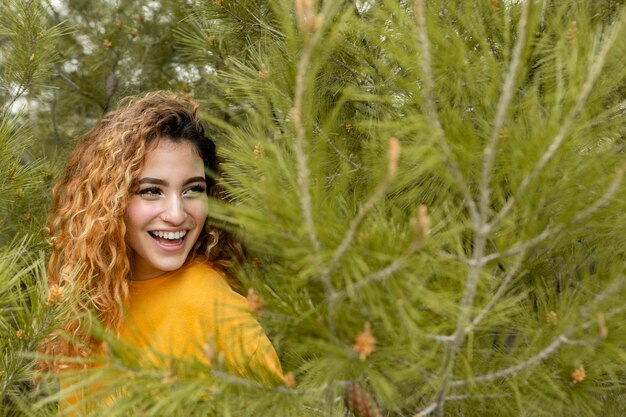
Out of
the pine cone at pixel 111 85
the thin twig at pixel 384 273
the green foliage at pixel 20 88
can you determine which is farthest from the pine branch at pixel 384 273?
the pine cone at pixel 111 85

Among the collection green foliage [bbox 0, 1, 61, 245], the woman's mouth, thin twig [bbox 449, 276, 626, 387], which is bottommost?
thin twig [bbox 449, 276, 626, 387]

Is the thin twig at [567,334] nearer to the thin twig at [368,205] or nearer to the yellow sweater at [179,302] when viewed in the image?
the thin twig at [368,205]

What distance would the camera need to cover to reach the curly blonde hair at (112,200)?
134 cm

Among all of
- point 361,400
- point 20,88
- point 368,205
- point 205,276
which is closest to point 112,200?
point 205,276

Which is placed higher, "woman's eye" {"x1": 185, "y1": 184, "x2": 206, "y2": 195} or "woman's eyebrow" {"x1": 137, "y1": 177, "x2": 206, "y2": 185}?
"woman's eyebrow" {"x1": 137, "y1": 177, "x2": 206, "y2": 185}

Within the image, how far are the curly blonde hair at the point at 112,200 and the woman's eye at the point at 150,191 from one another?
0.03 metres

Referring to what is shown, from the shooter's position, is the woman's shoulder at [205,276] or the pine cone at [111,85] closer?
the woman's shoulder at [205,276]

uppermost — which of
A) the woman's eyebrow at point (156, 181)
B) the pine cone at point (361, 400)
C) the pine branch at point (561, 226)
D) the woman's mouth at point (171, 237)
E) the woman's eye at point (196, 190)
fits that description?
the woman's eyebrow at point (156, 181)

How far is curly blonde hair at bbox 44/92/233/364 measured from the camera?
1.34 m

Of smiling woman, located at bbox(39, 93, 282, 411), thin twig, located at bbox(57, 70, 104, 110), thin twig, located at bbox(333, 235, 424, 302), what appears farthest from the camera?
thin twig, located at bbox(57, 70, 104, 110)

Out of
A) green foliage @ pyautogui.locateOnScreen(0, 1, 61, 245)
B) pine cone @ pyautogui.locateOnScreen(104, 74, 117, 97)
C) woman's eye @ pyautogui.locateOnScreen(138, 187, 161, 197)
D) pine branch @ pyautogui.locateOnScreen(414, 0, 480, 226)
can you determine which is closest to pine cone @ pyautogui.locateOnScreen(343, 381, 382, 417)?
pine branch @ pyautogui.locateOnScreen(414, 0, 480, 226)

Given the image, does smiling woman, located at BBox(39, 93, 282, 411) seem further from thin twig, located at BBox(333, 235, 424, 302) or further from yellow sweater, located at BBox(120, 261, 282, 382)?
thin twig, located at BBox(333, 235, 424, 302)

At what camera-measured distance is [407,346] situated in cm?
74

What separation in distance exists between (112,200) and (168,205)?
132mm
